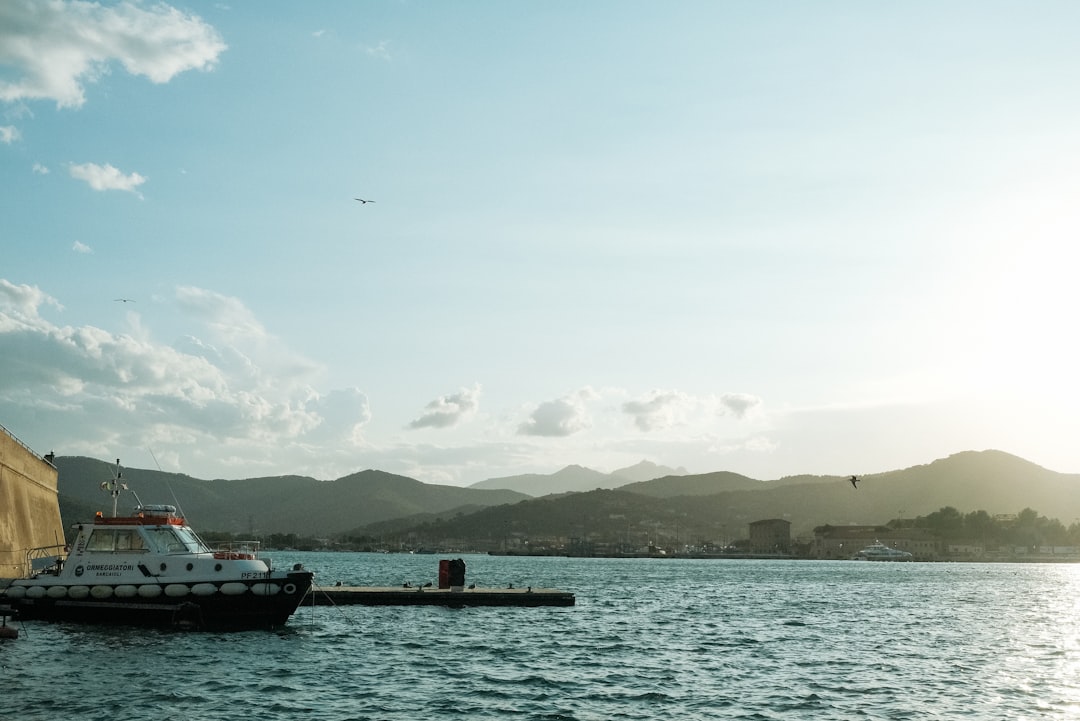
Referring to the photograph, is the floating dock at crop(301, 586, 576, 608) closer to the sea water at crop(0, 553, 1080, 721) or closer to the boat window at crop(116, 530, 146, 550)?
the sea water at crop(0, 553, 1080, 721)

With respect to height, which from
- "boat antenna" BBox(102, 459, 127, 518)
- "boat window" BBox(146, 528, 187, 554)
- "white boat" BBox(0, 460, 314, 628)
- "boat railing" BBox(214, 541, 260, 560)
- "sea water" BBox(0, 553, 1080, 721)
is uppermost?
"boat antenna" BBox(102, 459, 127, 518)

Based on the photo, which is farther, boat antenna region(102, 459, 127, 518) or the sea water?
boat antenna region(102, 459, 127, 518)

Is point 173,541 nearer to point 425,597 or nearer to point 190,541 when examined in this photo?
point 190,541

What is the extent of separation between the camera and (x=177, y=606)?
4281cm

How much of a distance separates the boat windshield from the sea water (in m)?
3.67

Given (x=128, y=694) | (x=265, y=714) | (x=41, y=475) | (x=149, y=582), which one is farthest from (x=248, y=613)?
(x=41, y=475)

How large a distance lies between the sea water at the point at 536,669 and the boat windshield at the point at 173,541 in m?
3.67

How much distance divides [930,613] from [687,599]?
19.8 m

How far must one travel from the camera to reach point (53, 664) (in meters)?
34.3

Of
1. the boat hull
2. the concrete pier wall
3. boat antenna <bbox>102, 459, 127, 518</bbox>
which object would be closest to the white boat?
the boat hull

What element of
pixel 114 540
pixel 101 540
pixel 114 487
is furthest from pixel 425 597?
pixel 101 540

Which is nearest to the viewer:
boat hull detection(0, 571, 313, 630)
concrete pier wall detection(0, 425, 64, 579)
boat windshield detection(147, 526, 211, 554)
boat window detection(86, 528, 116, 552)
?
boat hull detection(0, 571, 313, 630)

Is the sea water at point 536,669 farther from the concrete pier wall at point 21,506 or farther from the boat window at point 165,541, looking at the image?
the concrete pier wall at point 21,506

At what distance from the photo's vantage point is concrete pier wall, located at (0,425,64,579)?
54.9 metres
